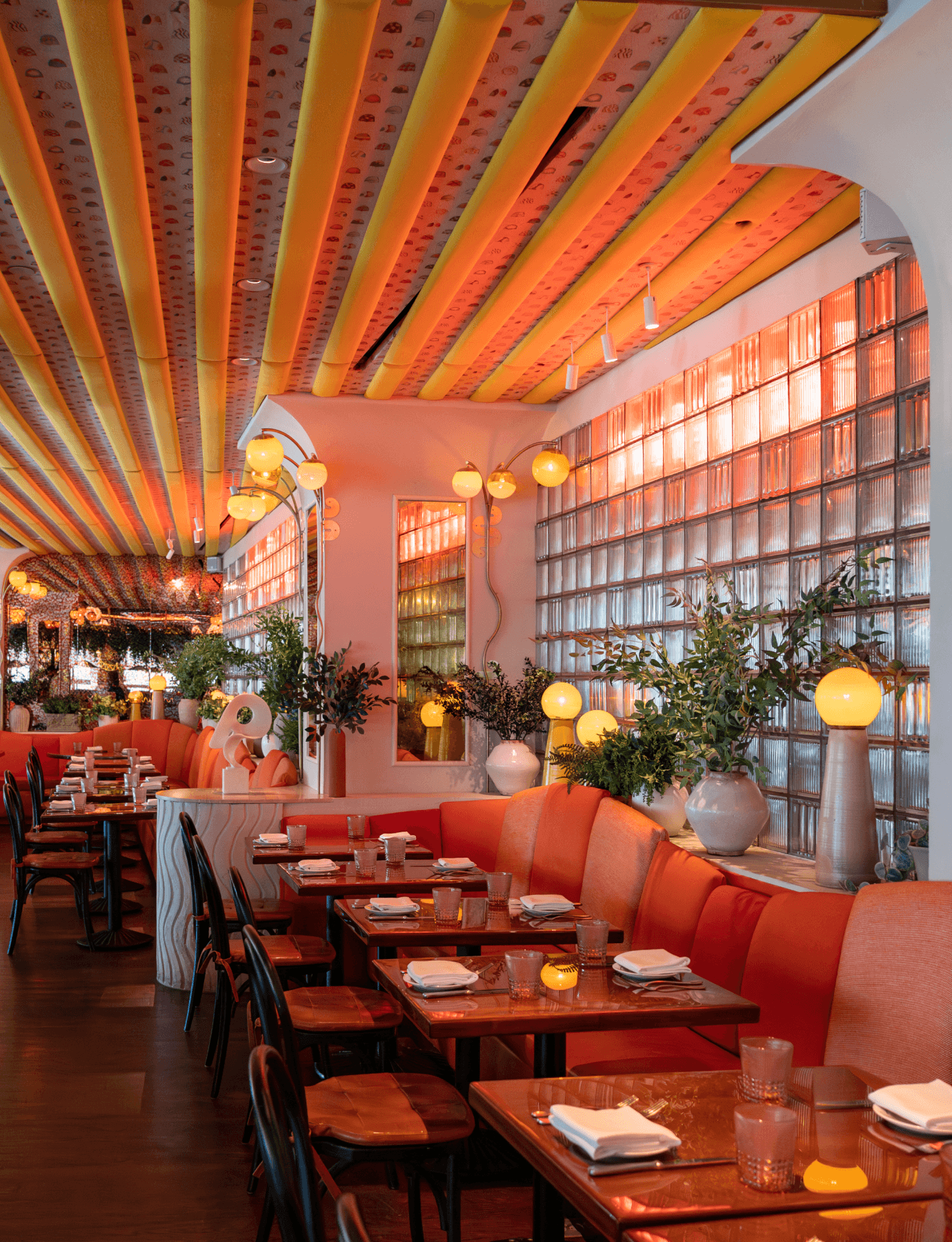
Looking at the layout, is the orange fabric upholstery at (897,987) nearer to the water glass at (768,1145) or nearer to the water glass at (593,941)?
the water glass at (593,941)

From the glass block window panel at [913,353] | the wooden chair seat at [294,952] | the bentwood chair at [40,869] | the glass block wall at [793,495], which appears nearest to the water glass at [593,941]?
the glass block wall at [793,495]

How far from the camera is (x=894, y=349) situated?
378cm

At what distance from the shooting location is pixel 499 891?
3.78m

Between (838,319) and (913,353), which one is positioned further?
(838,319)

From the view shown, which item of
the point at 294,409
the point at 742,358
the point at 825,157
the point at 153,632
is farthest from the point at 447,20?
the point at 153,632

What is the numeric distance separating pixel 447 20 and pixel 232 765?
4486 millimetres

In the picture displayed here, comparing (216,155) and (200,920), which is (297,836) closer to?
(200,920)

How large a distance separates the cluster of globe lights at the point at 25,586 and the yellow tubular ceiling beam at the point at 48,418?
323 centimetres

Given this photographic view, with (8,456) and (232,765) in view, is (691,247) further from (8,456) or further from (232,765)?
(8,456)

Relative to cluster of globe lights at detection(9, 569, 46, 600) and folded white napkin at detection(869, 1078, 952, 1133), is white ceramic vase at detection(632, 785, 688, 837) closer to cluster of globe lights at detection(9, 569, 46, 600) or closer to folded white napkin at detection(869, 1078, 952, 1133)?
folded white napkin at detection(869, 1078, 952, 1133)

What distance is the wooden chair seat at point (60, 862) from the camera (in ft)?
22.2

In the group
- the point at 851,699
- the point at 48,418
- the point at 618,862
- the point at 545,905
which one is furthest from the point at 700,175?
the point at 48,418

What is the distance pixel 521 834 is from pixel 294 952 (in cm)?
149

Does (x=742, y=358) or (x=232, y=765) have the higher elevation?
(x=742, y=358)
